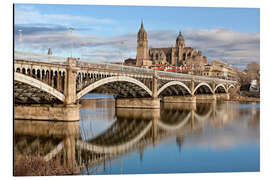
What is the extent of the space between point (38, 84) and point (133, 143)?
8.76 metres

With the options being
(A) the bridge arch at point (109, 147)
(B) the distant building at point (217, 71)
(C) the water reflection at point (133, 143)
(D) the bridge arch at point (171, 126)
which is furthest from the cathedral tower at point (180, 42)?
(A) the bridge arch at point (109, 147)

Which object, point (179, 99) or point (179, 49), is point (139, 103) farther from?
point (179, 49)

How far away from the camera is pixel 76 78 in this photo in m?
30.7

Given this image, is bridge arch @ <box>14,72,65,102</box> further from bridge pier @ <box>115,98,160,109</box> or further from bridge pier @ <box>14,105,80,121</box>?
bridge pier @ <box>115,98,160,109</box>

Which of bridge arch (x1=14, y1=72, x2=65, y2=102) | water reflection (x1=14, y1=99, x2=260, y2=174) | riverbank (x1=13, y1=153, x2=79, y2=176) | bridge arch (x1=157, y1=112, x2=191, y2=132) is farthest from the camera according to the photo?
bridge arch (x1=157, y1=112, x2=191, y2=132)

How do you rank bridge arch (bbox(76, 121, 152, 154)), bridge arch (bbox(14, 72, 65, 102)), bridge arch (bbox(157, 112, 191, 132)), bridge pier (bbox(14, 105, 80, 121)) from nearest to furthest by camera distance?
1. bridge arch (bbox(76, 121, 152, 154))
2. bridge arch (bbox(14, 72, 65, 102))
3. bridge pier (bbox(14, 105, 80, 121))
4. bridge arch (bbox(157, 112, 191, 132))

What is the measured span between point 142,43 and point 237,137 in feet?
404

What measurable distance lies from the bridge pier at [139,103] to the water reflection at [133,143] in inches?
448

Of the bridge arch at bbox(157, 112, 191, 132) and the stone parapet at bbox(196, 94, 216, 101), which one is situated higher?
the stone parapet at bbox(196, 94, 216, 101)

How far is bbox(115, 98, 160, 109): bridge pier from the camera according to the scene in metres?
46.8

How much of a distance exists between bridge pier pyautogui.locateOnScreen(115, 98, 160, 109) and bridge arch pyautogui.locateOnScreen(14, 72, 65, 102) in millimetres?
19810

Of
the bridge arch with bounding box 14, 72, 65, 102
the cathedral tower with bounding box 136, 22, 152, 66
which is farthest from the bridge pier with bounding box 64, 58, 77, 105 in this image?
the cathedral tower with bounding box 136, 22, 152, 66

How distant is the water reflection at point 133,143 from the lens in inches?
676
